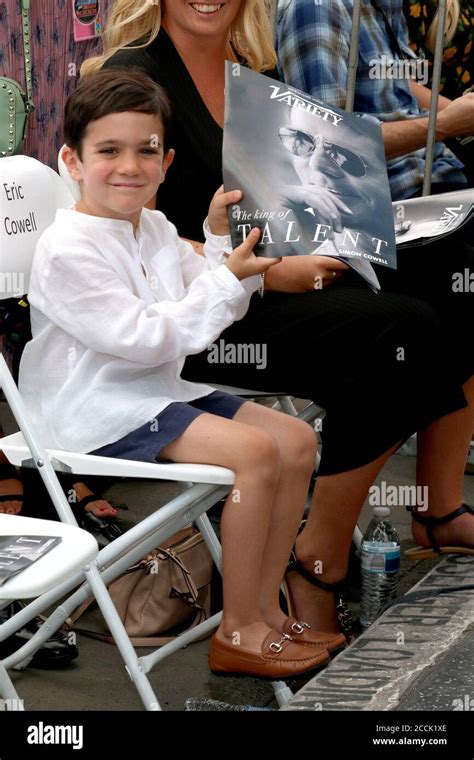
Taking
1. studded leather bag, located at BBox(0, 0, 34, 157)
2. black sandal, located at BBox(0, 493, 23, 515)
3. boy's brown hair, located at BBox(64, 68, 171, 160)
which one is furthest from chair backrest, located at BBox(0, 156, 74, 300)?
studded leather bag, located at BBox(0, 0, 34, 157)

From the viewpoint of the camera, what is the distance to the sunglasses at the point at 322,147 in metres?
2.68

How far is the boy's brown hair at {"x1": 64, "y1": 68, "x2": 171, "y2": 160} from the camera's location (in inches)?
105

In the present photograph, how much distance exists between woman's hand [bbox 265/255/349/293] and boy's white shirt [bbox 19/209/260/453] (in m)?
0.24

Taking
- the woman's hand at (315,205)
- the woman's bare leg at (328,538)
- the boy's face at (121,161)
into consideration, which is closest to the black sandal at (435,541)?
the woman's bare leg at (328,538)

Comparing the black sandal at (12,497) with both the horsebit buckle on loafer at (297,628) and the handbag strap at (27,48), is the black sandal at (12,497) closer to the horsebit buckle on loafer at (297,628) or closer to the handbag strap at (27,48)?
the horsebit buckle on loafer at (297,628)

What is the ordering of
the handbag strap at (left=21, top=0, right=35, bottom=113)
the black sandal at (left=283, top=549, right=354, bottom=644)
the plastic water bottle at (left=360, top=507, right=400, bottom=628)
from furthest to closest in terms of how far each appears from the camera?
the handbag strap at (left=21, top=0, right=35, bottom=113) < the plastic water bottle at (left=360, top=507, right=400, bottom=628) < the black sandal at (left=283, top=549, right=354, bottom=644)

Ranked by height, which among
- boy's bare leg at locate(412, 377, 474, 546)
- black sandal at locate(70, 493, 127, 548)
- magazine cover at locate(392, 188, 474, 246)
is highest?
magazine cover at locate(392, 188, 474, 246)

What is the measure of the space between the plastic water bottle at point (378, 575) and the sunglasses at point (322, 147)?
1009mm

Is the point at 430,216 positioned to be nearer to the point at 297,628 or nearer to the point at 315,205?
the point at 315,205

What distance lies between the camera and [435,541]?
347cm

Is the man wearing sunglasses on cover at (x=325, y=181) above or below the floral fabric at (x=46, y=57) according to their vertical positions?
below

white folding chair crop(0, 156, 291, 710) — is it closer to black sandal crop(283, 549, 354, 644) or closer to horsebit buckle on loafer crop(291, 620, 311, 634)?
horsebit buckle on loafer crop(291, 620, 311, 634)
